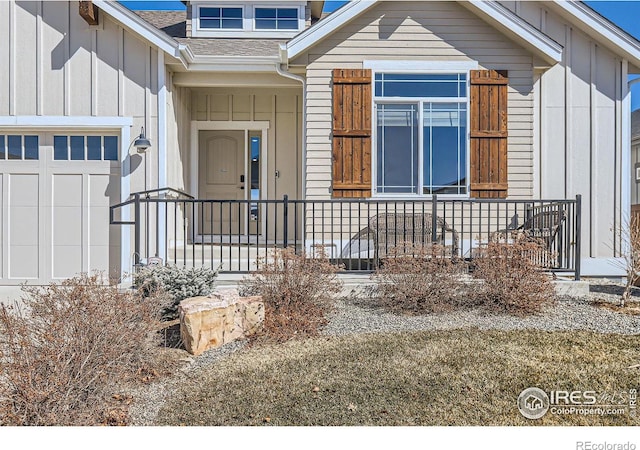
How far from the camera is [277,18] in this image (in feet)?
28.6

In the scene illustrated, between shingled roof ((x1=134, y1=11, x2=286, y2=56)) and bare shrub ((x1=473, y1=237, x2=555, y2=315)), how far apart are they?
15.2 ft

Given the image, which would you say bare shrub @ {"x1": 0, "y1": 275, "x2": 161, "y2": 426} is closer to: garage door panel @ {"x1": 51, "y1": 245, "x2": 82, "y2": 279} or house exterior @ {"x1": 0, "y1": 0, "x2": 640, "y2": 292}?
house exterior @ {"x1": 0, "y1": 0, "x2": 640, "y2": 292}

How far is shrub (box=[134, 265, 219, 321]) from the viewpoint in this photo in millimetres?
4805

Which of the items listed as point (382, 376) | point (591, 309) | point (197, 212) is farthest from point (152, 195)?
point (591, 309)

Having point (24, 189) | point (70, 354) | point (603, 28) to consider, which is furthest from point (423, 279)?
point (24, 189)

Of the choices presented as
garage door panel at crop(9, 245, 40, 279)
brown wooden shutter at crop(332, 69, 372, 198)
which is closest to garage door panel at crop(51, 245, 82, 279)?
garage door panel at crop(9, 245, 40, 279)

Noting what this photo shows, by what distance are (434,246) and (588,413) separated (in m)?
2.55

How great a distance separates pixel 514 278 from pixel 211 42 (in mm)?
6378

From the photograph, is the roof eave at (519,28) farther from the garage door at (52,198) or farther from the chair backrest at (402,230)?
the garage door at (52,198)

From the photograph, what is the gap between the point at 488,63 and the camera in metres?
6.70

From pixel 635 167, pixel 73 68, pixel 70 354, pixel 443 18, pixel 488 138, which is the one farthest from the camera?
pixel 635 167

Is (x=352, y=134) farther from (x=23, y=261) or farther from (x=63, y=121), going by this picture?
(x=23, y=261)

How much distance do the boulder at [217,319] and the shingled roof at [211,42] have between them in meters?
4.43

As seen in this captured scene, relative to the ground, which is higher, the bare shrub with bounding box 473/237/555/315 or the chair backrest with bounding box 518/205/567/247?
the chair backrest with bounding box 518/205/567/247
